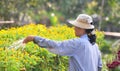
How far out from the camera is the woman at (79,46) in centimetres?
485

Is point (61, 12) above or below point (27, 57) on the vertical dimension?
below

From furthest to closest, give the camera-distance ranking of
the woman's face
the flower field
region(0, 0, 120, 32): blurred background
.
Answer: region(0, 0, 120, 32): blurred background → the woman's face → the flower field

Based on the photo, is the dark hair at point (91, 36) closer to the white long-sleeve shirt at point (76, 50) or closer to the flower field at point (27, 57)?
the white long-sleeve shirt at point (76, 50)

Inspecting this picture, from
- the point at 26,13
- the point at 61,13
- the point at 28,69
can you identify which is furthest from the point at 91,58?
the point at 61,13

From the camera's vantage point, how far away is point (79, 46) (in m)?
4.90

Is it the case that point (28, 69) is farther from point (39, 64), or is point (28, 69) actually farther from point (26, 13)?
point (26, 13)

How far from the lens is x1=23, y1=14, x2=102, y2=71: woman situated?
4.85 meters

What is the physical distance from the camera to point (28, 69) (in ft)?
17.3

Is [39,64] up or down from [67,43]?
down

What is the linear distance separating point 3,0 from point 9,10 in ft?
3.24

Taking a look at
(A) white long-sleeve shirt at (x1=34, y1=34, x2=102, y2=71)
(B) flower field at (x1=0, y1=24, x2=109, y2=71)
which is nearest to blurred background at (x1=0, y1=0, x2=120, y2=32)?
(B) flower field at (x1=0, y1=24, x2=109, y2=71)

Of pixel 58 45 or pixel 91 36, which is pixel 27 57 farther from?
pixel 91 36

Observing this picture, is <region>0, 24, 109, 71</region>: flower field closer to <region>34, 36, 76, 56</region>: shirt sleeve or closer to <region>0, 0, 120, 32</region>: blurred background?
<region>34, 36, 76, 56</region>: shirt sleeve

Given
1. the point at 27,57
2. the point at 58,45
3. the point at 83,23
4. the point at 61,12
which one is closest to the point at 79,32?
the point at 83,23
